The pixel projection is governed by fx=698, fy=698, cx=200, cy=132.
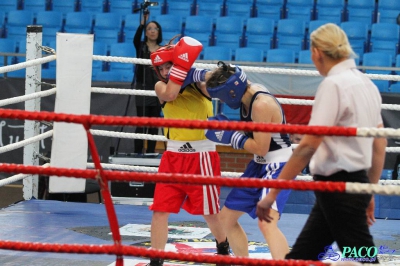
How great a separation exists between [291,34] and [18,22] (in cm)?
397

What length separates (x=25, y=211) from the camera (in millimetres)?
5062

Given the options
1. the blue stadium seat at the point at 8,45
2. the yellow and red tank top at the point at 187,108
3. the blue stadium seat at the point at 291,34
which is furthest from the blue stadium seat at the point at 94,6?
the yellow and red tank top at the point at 187,108

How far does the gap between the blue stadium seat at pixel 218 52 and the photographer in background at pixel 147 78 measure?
2.48 metres

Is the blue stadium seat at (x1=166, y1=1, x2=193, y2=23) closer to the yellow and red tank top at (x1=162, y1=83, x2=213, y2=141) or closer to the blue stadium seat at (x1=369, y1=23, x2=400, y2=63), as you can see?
the blue stadium seat at (x1=369, y1=23, x2=400, y2=63)

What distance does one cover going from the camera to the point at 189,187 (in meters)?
3.70

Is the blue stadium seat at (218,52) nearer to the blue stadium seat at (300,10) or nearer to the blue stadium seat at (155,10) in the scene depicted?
the blue stadium seat at (155,10)

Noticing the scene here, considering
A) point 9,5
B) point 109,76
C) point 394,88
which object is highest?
point 9,5

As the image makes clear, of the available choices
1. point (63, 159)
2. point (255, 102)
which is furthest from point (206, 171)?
point (63, 159)

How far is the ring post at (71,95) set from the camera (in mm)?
4949

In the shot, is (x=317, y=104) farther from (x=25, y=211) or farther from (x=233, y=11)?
(x=233, y=11)

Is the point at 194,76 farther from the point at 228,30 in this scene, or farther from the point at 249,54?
the point at 228,30

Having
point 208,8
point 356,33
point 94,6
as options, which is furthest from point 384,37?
point 94,6

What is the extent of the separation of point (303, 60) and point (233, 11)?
163 centimetres

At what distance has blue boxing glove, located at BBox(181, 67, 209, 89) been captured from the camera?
3672mm
